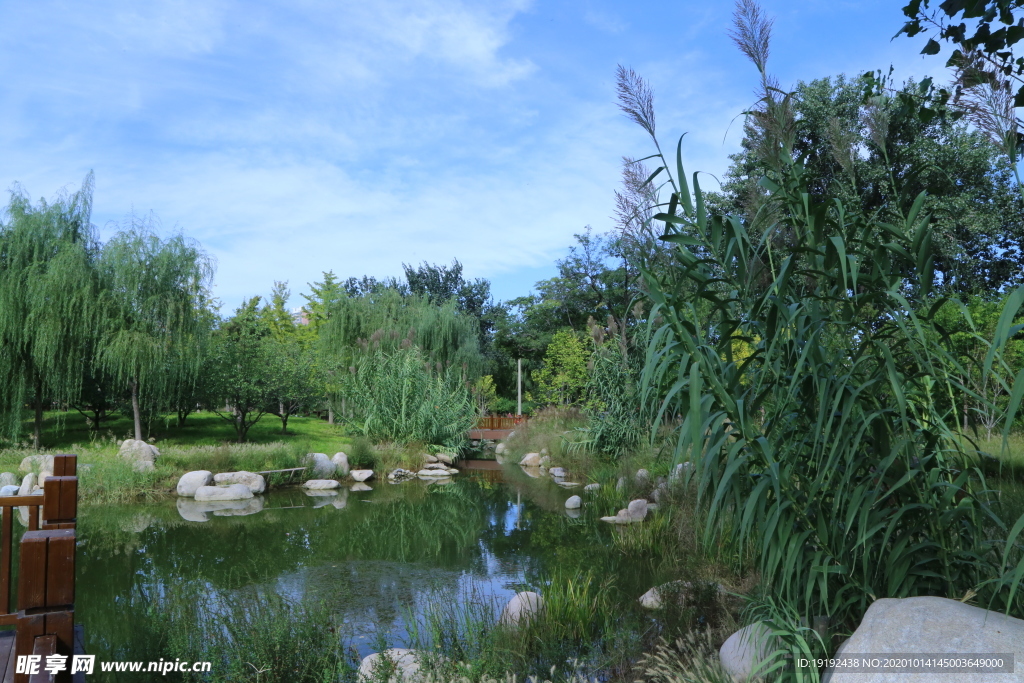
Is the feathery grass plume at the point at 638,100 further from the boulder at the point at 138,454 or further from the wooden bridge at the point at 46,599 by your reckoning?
the boulder at the point at 138,454

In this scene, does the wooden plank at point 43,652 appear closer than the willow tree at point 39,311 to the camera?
Yes

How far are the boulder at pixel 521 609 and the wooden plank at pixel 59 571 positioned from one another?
8.40ft

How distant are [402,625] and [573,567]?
5.88ft

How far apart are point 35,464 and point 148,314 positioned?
4.15 meters

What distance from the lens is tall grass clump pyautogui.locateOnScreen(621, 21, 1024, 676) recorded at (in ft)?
7.23

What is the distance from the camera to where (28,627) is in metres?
2.00

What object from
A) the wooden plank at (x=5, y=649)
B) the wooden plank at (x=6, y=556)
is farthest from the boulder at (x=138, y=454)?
the wooden plank at (x=6, y=556)

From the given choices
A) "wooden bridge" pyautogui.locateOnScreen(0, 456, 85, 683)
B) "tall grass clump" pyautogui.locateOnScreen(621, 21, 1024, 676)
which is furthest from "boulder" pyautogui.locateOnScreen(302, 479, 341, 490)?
"tall grass clump" pyautogui.locateOnScreen(621, 21, 1024, 676)

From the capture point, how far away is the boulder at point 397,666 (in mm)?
3199

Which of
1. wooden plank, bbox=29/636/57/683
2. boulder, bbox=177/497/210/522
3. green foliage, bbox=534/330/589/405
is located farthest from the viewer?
green foliage, bbox=534/330/589/405

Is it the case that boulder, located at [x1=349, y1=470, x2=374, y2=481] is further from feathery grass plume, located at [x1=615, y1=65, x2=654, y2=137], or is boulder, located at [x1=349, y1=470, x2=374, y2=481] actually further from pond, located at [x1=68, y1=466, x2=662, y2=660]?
feathery grass plume, located at [x1=615, y1=65, x2=654, y2=137]

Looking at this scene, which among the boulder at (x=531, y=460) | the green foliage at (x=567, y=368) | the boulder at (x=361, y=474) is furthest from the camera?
the green foliage at (x=567, y=368)

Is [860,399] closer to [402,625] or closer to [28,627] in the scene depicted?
[28,627]

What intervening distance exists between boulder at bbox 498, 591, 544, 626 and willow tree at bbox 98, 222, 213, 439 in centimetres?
1166
